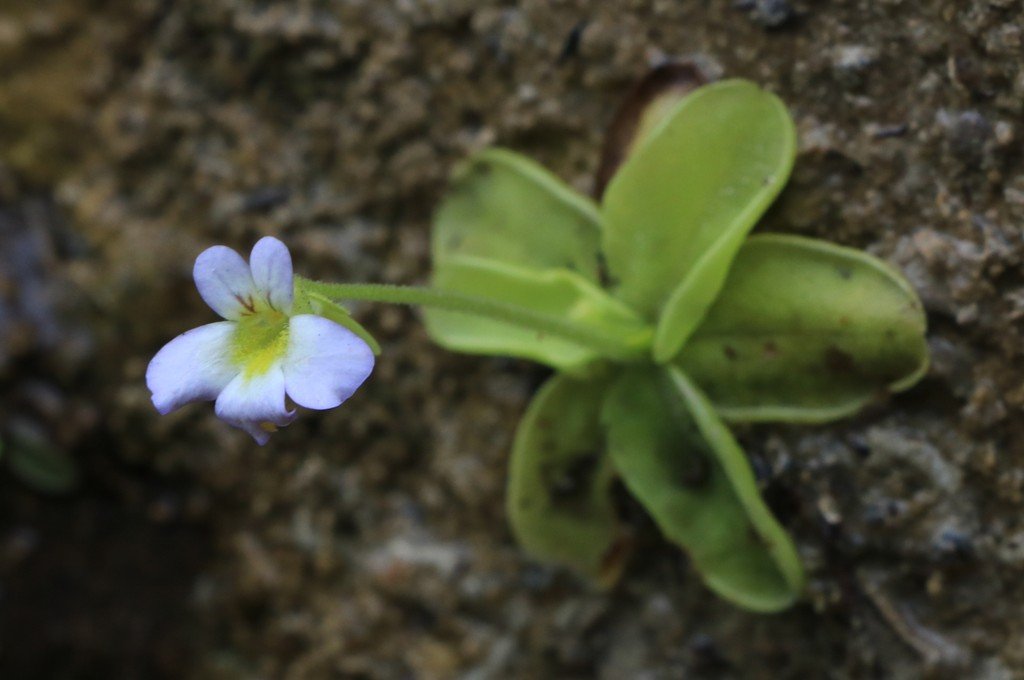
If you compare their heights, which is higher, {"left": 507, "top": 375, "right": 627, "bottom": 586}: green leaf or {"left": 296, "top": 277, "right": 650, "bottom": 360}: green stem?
{"left": 296, "top": 277, "right": 650, "bottom": 360}: green stem

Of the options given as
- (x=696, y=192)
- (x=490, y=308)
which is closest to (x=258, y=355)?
(x=490, y=308)

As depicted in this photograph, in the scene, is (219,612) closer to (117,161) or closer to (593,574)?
(593,574)

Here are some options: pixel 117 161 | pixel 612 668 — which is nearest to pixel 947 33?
pixel 612 668

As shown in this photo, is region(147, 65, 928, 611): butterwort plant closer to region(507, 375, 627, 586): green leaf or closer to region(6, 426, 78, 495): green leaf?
region(507, 375, 627, 586): green leaf

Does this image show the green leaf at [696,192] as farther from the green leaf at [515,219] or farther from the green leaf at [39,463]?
the green leaf at [39,463]

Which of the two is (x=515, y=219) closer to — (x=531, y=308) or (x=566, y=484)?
(x=531, y=308)

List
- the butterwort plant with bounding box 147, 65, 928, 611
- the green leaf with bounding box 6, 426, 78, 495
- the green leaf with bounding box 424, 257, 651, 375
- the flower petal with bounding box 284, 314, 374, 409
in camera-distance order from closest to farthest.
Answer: the flower petal with bounding box 284, 314, 374, 409, the butterwort plant with bounding box 147, 65, 928, 611, the green leaf with bounding box 424, 257, 651, 375, the green leaf with bounding box 6, 426, 78, 495

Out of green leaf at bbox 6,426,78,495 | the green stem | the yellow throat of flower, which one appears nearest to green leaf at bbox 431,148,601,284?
the green stem
